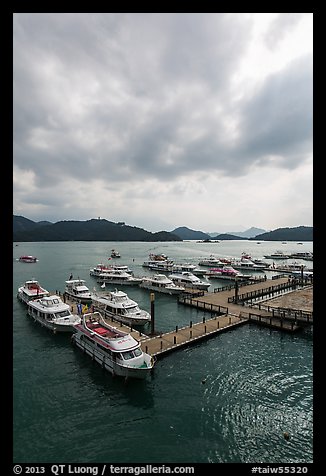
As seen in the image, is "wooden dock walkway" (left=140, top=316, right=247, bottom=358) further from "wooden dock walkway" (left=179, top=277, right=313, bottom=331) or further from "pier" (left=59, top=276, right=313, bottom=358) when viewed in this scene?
"wooden dock walkway" (left=179, top=277, right=313, bottom=331)

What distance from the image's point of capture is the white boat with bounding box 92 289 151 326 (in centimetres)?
3825

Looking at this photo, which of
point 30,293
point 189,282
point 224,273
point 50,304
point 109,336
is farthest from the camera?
point 224,273

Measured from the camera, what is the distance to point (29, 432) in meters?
18.2

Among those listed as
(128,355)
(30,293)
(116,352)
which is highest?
(30,293)

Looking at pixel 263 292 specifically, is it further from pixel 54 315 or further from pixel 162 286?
pixel 54 315

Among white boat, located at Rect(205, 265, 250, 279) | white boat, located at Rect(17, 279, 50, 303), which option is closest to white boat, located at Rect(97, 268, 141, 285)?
white boat, located at Rect(17, 279, 50, 303)

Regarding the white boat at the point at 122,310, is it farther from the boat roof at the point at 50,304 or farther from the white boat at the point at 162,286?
the white boat at the point at 162,286

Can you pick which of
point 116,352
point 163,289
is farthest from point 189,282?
point 116,352

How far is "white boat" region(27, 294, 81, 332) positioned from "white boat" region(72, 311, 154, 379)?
734 cm

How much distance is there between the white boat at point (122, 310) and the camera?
38250 millimetres

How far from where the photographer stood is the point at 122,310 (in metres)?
39.8

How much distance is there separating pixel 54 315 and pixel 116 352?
56.0ft
